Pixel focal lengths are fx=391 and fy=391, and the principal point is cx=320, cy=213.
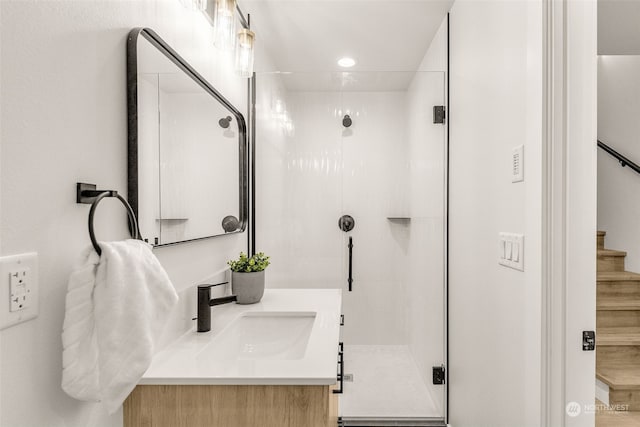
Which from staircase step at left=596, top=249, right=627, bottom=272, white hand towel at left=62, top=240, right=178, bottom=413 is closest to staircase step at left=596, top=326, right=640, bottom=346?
staircase step at left=596, top=249, right=627, bottom=272

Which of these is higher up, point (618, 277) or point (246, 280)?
point (246, 280)

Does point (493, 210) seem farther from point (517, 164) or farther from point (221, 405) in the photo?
point (221, 405)

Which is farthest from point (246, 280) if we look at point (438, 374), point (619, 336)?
point (619, 336)

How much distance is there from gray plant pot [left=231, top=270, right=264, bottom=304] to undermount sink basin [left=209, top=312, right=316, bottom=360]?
6.9 inches

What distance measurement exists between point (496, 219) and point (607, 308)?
5.14ft

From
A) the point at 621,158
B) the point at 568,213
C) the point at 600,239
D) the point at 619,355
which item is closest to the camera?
the point at 568,213

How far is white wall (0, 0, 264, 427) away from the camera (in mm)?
678

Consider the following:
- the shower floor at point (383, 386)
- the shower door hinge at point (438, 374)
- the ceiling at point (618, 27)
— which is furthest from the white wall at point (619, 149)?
the shower floor at point (383, 386)

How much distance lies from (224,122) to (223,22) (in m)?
A: 0.51

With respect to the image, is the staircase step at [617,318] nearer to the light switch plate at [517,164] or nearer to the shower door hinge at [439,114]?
the shower door hinge at [439,114]

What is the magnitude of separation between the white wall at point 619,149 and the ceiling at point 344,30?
1.61 meters

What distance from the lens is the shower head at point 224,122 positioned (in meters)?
1.90

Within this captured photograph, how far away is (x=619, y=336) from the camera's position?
2336 mm

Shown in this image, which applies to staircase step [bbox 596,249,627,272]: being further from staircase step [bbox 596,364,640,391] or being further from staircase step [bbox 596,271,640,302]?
staircase step [bbox 596,364,640,391]
